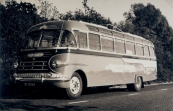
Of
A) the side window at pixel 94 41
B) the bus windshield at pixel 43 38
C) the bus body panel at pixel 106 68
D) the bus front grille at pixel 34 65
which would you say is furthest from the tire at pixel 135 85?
the bus front grille at pixel 34 65

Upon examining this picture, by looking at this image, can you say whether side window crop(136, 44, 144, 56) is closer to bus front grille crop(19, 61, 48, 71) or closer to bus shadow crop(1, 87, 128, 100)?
bus shadow crop(1, 87, 128, 100)

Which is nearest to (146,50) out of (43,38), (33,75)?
(43,38)

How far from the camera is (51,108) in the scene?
22.6 feet

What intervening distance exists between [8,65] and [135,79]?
25.7 feet

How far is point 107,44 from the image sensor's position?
11.6 m

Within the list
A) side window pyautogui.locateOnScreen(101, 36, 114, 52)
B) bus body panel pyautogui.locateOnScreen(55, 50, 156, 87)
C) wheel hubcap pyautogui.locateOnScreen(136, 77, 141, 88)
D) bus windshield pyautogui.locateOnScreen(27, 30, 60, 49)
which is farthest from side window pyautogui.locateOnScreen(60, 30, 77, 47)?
wheel hubcap pyautogui.locateOnScreen(136, 77, 141, 88)

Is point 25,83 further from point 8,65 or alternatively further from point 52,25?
point 8,65

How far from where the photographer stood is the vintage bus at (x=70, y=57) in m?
8.64

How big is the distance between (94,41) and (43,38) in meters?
2.28

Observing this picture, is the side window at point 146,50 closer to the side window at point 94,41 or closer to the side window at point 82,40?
the side window at point 94,41

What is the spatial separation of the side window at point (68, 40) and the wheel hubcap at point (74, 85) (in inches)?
50.4

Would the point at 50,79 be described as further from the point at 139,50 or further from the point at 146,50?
the point at 146,50

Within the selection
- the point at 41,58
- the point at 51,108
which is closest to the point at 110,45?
the point at 41,58

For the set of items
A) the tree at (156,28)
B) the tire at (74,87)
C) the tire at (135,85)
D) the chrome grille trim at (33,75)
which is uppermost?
the tree at (156,28)
